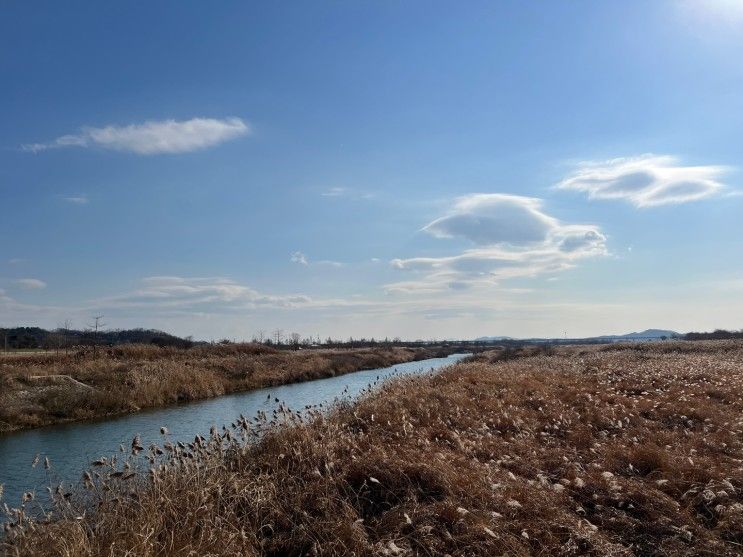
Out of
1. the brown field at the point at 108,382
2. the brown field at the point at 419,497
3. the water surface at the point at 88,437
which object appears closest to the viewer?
the brown field at the point at 419,497

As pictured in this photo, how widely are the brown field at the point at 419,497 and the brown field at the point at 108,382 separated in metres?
19.9

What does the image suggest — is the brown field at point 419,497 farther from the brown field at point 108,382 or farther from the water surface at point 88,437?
the brown field at point 108,382

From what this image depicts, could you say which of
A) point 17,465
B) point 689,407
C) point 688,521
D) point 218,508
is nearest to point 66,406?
point 17,465

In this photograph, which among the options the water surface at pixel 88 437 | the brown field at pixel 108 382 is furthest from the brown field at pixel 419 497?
the brown field at pixel 108 382

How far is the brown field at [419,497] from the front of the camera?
5676 mm

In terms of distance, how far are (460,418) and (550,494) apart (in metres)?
4.78

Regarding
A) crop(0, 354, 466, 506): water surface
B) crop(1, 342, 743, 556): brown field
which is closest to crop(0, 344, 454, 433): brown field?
crop(0, 354, 466, 506): water surface

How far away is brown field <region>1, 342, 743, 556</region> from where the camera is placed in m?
5.68

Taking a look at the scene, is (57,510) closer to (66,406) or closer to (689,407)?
(689,407)

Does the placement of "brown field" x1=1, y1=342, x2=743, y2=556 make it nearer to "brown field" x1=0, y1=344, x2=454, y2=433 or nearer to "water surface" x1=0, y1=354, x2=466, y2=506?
"water surface" x1=0, y1=354, x2=466, y2=506

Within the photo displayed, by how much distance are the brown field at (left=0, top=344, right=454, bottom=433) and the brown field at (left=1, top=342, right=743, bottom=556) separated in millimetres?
19941

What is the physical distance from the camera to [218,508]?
21.1 ft

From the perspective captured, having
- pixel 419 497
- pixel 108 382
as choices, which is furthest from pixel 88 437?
pixel 419 497

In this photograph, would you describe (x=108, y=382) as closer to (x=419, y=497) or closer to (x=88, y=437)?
(x=88, y=437)
